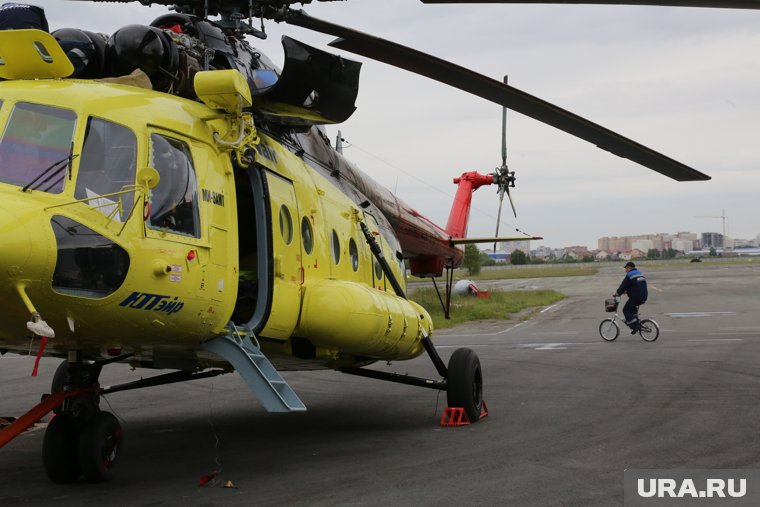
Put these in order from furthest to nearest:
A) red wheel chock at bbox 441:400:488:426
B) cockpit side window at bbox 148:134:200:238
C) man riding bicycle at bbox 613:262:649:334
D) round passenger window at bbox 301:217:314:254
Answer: man riding bicycle at bbox 613:262:649:334
red wheel chock at bbox 441:400:488:426
round passenger window at bbox 301:217:314:254
cockpit side window at bbox 148:134:200:238

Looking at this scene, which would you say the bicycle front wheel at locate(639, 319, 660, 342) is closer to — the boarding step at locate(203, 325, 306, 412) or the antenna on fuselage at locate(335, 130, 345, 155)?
the antenna on fuselage at locate(335, 130, 345, 155)

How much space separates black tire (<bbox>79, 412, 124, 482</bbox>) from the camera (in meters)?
7.31

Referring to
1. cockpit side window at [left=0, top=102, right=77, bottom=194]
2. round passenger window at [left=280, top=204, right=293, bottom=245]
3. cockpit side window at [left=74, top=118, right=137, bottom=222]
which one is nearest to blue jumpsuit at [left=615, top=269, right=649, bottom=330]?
round passenger window at [left=280, top=204, right=293, bottom=245]

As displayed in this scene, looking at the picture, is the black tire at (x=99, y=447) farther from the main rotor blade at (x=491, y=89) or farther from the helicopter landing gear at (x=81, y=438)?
the main rotor blade at (x=491, y=89)

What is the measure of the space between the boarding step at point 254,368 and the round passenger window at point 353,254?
2.82 meters

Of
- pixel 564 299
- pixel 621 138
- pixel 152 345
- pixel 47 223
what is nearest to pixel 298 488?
pixel 152 345

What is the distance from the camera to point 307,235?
29.3ft

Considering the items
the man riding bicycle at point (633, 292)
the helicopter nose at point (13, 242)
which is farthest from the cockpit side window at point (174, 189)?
the man riding bicycle at point (633, 292)

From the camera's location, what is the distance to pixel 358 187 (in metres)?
11.8

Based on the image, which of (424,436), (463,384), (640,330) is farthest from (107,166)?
(640,330)

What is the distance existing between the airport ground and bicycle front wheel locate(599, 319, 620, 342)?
13.8 ft

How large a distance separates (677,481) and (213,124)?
4862 mm

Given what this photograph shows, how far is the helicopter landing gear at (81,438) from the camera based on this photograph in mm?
7332

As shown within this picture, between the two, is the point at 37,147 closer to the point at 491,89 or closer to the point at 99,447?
the point at 99,447
